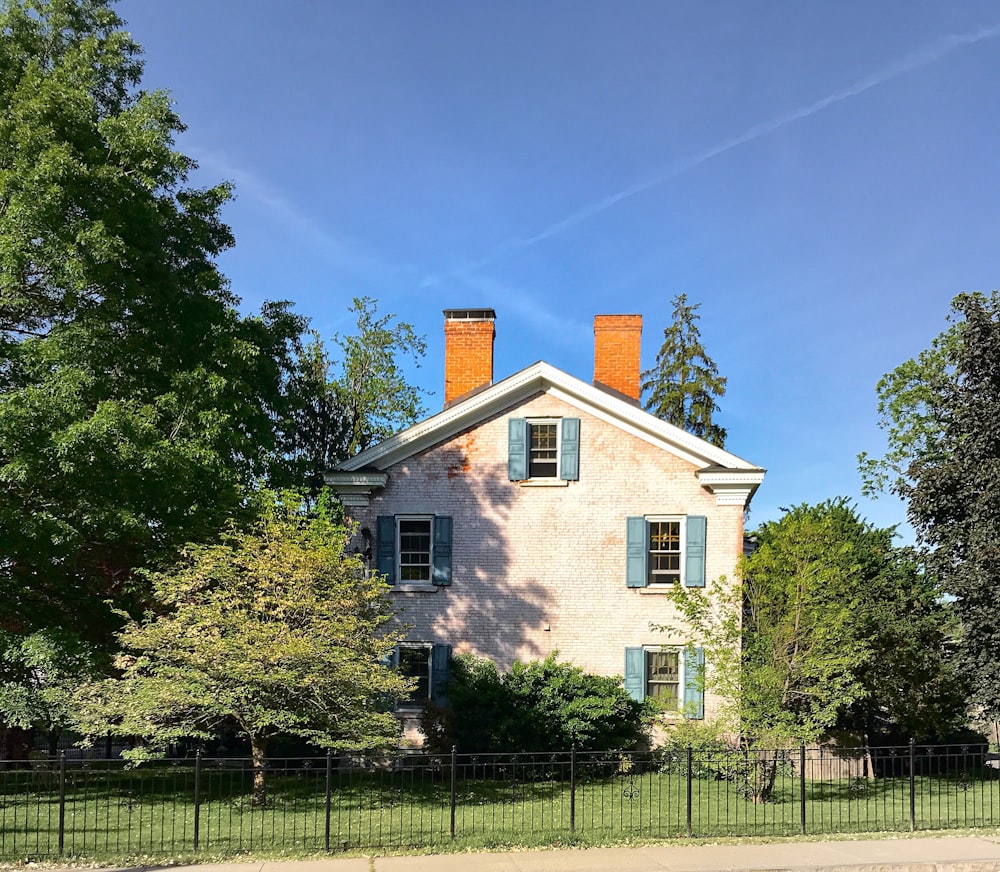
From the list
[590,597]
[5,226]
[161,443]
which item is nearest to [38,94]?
[5,226]

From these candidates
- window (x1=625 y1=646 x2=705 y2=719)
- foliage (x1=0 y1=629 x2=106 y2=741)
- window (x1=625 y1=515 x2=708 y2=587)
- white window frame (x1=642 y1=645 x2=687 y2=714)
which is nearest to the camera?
foliage (x1=0 y1=629 x2=106 y2=741)

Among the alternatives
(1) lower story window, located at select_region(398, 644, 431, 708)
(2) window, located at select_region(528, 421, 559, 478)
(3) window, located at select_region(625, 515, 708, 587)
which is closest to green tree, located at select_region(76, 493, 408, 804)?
(1) lower story window, located at select_region(398, 644, 431, 708)

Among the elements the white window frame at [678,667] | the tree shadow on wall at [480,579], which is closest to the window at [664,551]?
the white window frame at [678,667]

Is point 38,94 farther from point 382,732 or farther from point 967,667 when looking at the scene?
point 967,667

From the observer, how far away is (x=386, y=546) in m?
19.8

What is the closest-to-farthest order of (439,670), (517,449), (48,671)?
(48,671) < (439,670) < (517,449)

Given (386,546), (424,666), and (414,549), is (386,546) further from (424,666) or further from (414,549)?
(424,666)

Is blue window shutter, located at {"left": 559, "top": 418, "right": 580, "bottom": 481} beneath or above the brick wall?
above

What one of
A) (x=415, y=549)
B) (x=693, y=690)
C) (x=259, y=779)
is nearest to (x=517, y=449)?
(x=415, y=549)

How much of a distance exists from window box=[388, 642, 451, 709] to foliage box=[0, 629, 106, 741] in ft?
21.1

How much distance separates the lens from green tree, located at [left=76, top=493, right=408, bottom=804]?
524 inches

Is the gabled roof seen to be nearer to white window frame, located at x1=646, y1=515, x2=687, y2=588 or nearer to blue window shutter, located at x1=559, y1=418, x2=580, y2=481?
blue window shutter, located at x1=559, y1=418, x2=580, y2=481

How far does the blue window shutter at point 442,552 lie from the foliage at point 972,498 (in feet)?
Result: 34.8

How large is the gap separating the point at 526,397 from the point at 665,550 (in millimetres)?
4816
